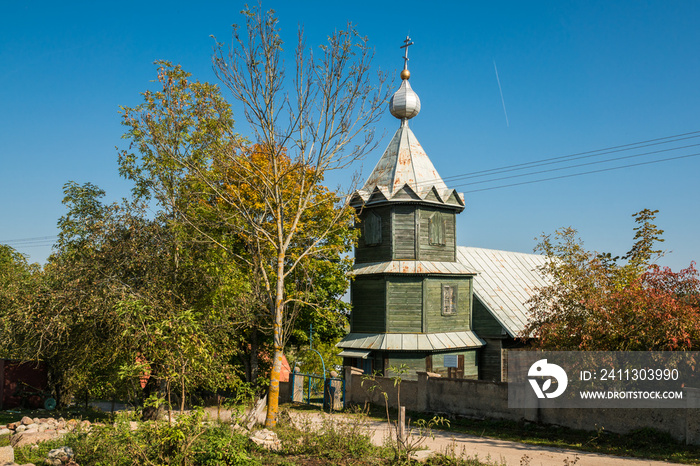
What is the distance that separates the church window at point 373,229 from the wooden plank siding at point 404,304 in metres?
2.11

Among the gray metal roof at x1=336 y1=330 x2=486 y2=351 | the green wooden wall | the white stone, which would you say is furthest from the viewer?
the green wooden wall

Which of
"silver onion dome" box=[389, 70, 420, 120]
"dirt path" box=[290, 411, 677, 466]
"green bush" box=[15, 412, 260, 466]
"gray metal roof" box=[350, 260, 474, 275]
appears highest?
"silver onion dome" box=[389, 70, 420, 120]

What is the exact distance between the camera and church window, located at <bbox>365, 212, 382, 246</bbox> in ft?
85.3

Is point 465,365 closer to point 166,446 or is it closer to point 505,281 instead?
point 505,281

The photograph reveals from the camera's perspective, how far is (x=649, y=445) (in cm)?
1351

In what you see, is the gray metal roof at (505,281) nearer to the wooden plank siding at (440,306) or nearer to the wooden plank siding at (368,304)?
the wooden plank siding at (440,306)

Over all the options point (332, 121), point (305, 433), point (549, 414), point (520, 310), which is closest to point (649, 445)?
point (549, 414)

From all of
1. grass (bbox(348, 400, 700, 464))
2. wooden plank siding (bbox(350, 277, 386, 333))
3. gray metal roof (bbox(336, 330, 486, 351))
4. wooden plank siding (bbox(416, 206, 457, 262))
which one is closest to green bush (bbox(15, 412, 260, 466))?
grass (bbox(348, 400, 700, 464))

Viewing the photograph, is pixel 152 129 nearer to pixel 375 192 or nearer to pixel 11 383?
pixel 375 192

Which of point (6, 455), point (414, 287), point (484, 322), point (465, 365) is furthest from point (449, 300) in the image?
point (6, 455)

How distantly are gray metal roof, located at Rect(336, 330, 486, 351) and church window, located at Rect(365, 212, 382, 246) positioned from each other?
4354mm

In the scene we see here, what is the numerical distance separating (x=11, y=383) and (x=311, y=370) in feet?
51.5

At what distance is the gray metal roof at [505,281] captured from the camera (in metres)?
27.1

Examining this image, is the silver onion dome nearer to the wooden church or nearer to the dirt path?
the wooden church
